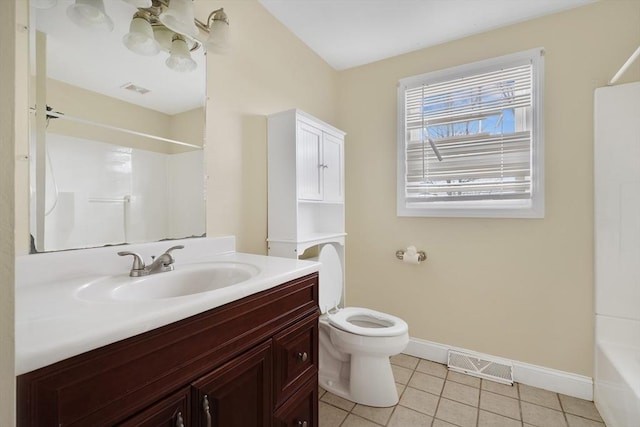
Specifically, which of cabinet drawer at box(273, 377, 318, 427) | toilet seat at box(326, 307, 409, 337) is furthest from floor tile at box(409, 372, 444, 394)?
cabinet drawer at box(273, 377, 318, 427)

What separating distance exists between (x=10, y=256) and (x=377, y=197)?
2174 millimetres

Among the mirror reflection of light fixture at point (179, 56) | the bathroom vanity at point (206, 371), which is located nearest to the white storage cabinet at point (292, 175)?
the bathroom vanity at point (206, 371)

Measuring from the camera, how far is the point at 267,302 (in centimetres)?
95

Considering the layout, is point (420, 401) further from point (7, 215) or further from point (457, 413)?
point (7, 215)

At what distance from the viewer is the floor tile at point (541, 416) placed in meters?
1.50

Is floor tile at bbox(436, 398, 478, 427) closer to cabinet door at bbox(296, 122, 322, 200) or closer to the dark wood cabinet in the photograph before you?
the dark wood cabinet

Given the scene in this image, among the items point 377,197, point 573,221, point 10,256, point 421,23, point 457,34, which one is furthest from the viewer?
point 377,197

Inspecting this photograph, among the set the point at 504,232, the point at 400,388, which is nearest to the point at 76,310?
the point at 400,388

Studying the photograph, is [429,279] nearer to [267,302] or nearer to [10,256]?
[267,302]

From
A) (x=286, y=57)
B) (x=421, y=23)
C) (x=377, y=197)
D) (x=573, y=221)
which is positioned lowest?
(x=573, y=221)

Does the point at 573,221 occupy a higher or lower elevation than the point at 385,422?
higher

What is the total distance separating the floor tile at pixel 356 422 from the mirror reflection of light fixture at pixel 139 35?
1.99 m

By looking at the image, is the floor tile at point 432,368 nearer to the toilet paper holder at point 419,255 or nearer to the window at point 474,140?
the toilet paper holder at point 419,255

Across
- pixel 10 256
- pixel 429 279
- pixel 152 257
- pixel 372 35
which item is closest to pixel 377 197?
pixel 429 279
